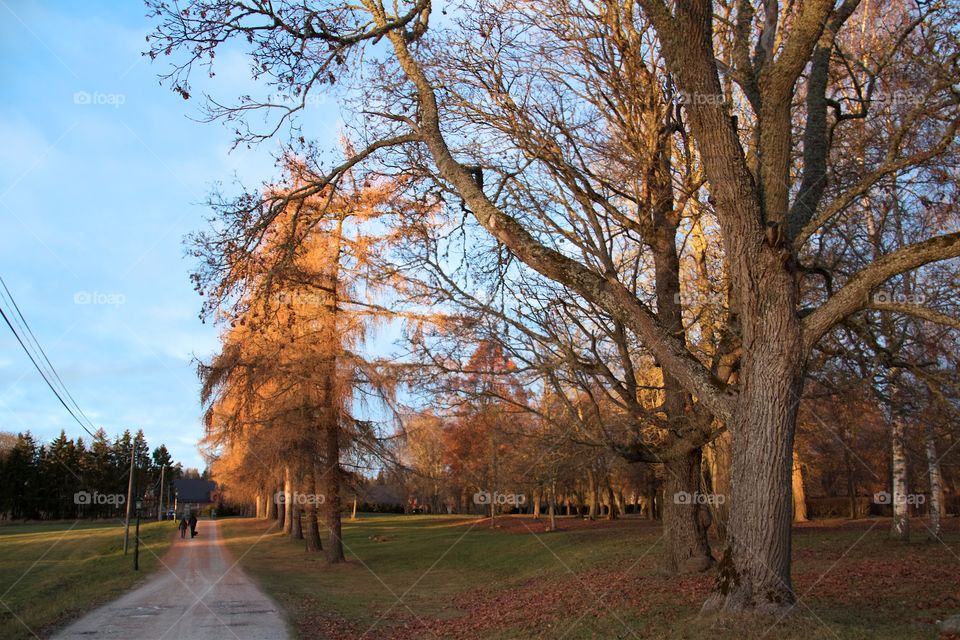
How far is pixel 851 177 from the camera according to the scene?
10.7m

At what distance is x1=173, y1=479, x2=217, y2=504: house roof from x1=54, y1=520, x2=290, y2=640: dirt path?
11117cm

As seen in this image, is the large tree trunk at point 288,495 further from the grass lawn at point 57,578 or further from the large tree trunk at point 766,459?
the large tree trunk at point 766,459

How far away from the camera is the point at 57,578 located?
18.5m

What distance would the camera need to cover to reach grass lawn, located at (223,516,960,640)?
761 centimetres

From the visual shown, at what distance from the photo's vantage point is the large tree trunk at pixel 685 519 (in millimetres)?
13031

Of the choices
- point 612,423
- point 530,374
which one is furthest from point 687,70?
point 612,423

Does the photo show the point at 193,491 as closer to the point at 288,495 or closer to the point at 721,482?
→ the point at 288,495

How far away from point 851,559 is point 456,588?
903cm

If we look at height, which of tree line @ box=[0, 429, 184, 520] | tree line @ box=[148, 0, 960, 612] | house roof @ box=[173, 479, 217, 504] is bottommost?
house roof @ box=[173, 479, 217, 504]

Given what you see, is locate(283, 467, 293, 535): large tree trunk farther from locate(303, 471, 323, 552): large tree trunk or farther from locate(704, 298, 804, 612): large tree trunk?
locate(704, 298, 804, 612): large tree trunk

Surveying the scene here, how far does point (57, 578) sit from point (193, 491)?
113573 mm

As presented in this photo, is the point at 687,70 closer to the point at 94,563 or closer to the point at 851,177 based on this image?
the point at 851,177

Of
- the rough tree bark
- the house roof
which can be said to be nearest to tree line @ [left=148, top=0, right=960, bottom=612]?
the rough tree bark

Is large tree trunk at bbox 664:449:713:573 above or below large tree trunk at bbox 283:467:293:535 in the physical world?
above
